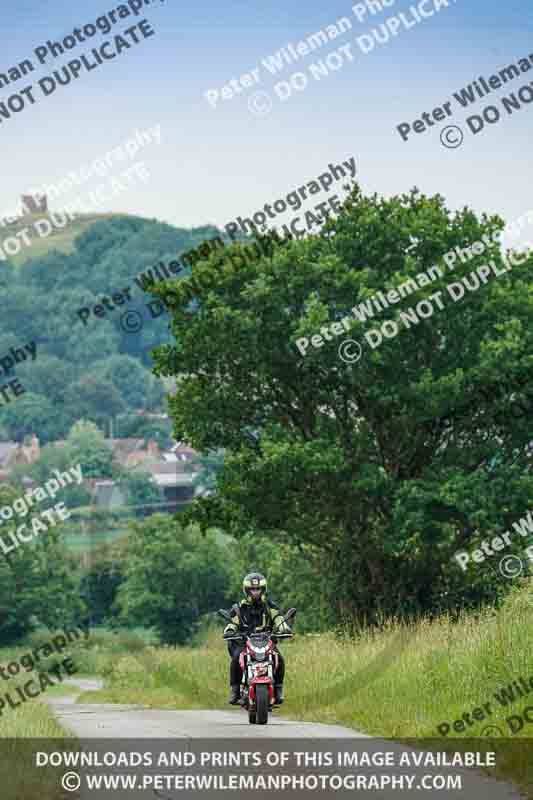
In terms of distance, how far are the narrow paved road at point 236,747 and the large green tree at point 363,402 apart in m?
13.9

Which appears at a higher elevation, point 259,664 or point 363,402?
point 363,402

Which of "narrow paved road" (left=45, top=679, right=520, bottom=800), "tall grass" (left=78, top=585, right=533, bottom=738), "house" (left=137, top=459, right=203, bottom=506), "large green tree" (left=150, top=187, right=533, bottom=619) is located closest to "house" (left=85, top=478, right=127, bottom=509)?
"house" (left=137, top=459, right=203, bottom=506)

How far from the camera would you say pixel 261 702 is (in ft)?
55.9

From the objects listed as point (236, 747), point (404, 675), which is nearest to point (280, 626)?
point (236, 747)

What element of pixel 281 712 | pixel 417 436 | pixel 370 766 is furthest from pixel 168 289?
pixel 370 766

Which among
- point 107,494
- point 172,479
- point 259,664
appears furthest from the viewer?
point 172,479

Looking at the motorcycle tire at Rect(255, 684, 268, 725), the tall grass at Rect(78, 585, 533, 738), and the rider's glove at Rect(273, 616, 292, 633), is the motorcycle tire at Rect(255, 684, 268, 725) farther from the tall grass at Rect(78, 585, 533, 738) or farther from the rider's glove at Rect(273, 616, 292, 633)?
the tall grass at Rect(78, 585, 533, 738)

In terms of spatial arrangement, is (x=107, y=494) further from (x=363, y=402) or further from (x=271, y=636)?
(x=271, y=636)

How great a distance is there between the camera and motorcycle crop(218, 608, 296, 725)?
1664 centimetres

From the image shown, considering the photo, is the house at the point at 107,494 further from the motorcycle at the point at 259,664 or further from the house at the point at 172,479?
the motorcycle at the point at 259,664

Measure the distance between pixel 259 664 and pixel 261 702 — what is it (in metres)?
0.64

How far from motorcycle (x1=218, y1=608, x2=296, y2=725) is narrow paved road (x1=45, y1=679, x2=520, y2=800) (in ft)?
1.06

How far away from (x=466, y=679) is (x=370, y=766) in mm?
3975

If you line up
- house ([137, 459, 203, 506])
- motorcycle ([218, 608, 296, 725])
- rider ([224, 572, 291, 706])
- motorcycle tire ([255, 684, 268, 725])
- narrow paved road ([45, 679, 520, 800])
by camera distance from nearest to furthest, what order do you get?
narrow paved road ([45, 679, 520, 800]) < motorcycle ([218, 608, 296, 725]) < motorcycle tire ([255, 684, 268, 725]) < rider ([224, 572, 291, 706]) < house ([137, 459, 203, 506])
